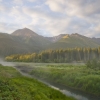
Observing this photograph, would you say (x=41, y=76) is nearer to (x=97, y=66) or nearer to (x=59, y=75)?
(x=59, y=75)

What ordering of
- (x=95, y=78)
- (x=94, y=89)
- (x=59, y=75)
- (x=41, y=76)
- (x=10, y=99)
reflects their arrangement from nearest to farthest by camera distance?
(x=10, y=99) → (x=94, y=89) → (x=95, y=78) → (x=59, y=75) → (x=41, y=76)

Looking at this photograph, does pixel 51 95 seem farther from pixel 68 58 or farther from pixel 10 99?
pixel 68 58

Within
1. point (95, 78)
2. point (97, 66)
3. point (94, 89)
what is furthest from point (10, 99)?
point (97, 66)

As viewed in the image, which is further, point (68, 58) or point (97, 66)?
point (68, 58)

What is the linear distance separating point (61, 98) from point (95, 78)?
36991 millimetres

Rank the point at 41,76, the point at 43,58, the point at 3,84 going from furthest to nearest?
the point at 43,58 < the point at 41,76 < the point at 3,84

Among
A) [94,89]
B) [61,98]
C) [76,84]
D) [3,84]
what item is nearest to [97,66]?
[76,84]

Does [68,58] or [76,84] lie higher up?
[68,58]

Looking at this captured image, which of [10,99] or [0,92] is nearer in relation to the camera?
[10,99]

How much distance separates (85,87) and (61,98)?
33921 mm

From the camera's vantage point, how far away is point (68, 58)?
647 feet

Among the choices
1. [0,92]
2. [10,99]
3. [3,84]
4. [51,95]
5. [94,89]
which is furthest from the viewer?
[94,89]

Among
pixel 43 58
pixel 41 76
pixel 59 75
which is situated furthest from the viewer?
pixel 43 58

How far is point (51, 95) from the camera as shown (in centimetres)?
3312
